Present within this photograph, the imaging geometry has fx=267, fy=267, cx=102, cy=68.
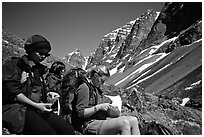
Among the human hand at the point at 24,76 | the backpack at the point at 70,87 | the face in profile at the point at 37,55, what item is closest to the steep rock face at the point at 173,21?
the backpack at the point at 70,87

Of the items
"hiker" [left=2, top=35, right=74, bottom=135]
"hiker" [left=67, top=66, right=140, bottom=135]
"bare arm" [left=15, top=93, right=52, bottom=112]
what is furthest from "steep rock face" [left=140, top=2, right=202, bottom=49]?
"bare arm" [left=15, top=93, right=52, bottom=112]

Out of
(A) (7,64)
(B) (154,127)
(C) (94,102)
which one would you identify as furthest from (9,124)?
(B) (154,127)

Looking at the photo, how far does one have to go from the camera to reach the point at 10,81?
152 inches

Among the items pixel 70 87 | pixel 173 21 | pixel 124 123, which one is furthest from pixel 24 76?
pixel 173 21

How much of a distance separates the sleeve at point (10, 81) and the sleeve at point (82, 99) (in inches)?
43.0

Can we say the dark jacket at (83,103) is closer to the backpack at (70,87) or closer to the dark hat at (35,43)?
the backpack at (70,87)

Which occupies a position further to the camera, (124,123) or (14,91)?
(124,123)

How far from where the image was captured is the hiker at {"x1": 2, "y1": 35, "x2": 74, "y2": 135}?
3875 millimetres

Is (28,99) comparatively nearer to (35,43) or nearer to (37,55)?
(37,55)

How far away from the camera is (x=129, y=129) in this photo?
14.2 ft

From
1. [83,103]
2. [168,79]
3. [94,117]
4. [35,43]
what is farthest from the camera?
[168,79]

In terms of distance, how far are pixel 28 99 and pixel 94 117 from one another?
4.33 ft

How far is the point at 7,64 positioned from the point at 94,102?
1693 millimetres

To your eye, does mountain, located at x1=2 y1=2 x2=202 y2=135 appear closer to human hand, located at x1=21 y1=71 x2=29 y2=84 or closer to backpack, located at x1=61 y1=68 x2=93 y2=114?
→ backpack, located at x1=61 y1=68 x2=93 y2=114
